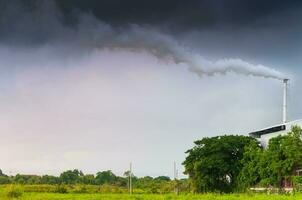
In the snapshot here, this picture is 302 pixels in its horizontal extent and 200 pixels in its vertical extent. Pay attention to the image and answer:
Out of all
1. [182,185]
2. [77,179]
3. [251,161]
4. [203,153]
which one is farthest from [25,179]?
[251,161]

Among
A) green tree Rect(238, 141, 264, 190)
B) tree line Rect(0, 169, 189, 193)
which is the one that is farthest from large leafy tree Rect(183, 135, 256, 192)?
tree line Rect(0, 169, 189, 193)

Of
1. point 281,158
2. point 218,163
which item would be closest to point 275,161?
point 281,158

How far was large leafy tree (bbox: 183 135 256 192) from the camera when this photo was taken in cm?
4891

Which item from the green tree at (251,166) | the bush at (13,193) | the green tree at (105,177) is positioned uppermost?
the green tree at (251,166)

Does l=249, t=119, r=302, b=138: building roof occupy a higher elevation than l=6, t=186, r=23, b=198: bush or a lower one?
higher

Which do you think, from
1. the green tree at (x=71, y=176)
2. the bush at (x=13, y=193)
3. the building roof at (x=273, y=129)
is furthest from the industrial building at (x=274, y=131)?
the green tree at (x=71, y=176)

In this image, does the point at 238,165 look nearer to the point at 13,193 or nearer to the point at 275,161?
the point at 275,161

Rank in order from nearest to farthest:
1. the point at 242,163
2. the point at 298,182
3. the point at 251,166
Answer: the point at 298,182 → the point at 251,166 → the point at 242,163

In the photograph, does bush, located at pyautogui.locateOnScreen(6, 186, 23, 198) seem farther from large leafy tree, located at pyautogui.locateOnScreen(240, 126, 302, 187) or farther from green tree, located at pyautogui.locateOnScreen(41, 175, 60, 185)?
green tree, located at pyautogui.locateOnScreen(41, 175, 60, 185)

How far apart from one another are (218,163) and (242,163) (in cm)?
201

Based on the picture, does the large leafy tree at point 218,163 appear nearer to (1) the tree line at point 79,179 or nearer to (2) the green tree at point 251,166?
(2) the green tree at point 251,166

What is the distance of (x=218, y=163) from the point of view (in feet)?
160

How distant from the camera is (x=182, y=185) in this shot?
187ft

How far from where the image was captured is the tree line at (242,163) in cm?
4300
